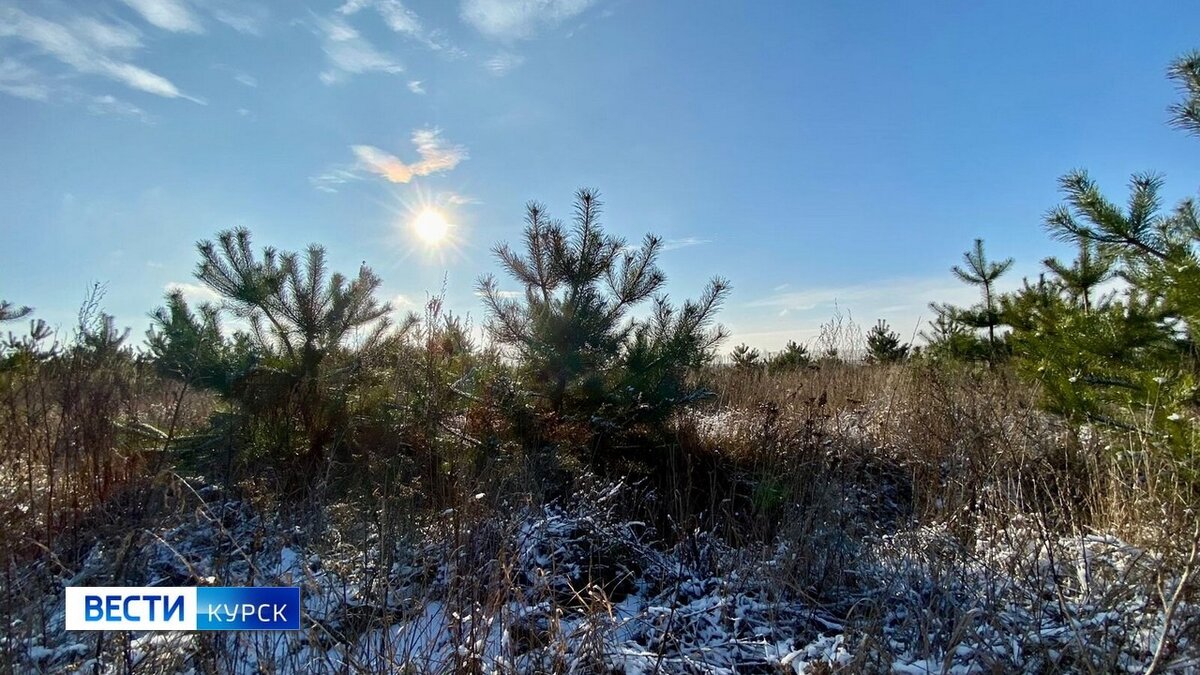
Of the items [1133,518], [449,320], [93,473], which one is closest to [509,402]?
[449,320]

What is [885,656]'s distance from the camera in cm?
179

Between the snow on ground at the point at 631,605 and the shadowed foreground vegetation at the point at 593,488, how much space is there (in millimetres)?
17

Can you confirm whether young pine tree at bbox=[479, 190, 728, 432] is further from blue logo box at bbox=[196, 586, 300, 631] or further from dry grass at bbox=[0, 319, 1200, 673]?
blue logo box at bbox=[196, 586, 300, 631]

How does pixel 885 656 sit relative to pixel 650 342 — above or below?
below

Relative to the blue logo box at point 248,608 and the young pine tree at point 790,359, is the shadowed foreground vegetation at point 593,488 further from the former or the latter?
the young pine tree at point 790,359

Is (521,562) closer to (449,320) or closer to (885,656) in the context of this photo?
(885,656)

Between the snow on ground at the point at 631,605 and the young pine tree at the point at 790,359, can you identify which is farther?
the young pine tree at the point at 790,359

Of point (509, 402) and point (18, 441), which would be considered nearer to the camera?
point (18, 441)

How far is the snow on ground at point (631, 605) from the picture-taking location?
176cm

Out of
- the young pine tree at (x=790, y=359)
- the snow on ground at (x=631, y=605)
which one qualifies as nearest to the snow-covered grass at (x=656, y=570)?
the snow on ground at (x=631, y=605)

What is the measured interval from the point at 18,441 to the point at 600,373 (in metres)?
3.30

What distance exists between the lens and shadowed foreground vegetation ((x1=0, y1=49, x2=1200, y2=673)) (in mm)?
1882

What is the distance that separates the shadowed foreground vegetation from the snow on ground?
2cm
